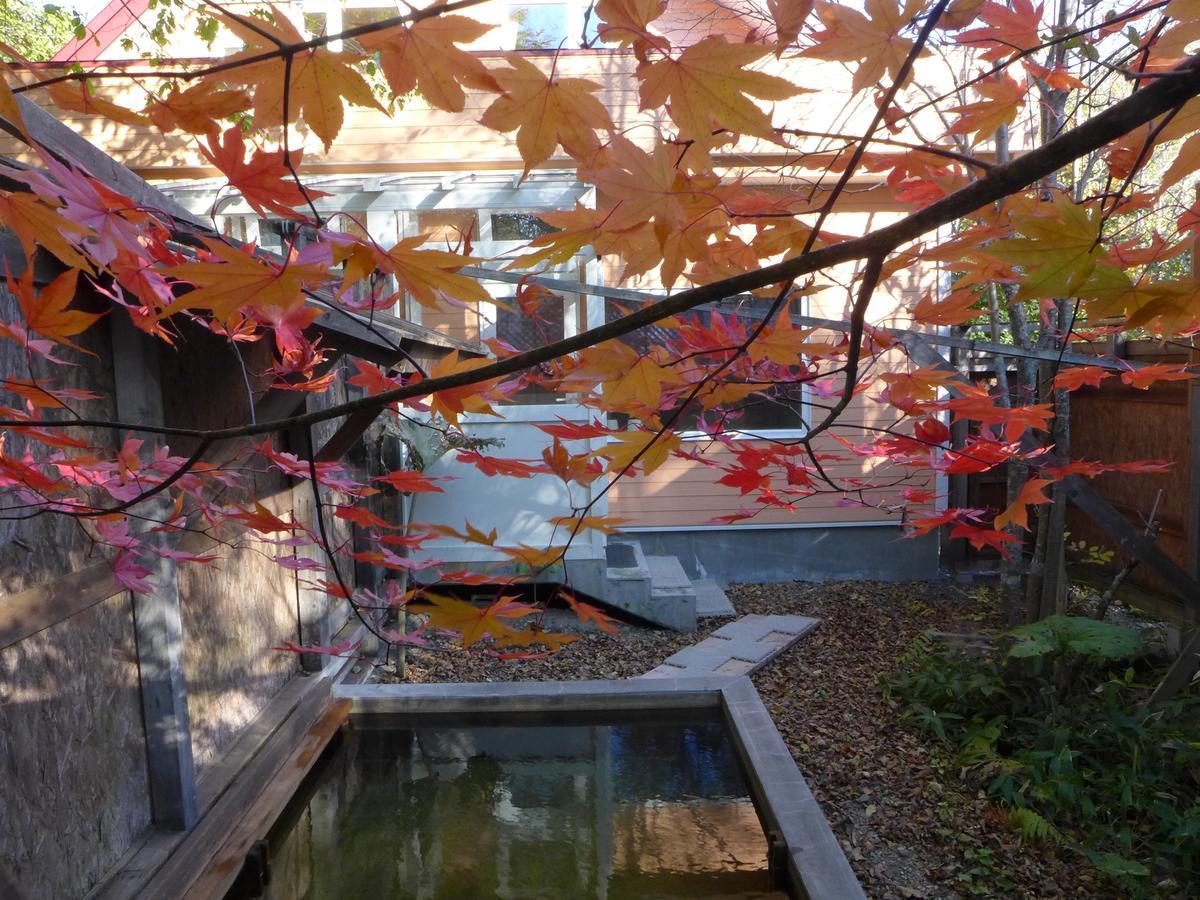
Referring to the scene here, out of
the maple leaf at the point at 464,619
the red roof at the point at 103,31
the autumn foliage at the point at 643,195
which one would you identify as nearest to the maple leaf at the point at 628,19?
the autumn foliage at the point at 643,195

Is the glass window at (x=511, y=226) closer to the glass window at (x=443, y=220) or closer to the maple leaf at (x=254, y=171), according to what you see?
the glass window at (x=443, y=220)

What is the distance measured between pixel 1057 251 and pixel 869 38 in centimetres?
41

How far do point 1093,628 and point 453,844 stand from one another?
343 cm

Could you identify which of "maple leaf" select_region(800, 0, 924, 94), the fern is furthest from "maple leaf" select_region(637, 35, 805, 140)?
the fern

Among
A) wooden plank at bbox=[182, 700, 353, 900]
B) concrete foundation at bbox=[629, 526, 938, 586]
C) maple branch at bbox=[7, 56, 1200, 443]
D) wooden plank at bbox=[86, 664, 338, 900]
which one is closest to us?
maple branch at bbox=[7, 56, 1200, 443]

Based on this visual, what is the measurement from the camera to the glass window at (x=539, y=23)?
28.5 feet

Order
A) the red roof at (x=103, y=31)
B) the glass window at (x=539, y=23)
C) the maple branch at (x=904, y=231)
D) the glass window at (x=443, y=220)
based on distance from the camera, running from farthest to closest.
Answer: the glass window at (x=539, y=23) < the red roof at (x=103, y=31) < the glass window at (x=443, y=220) < the maple branch at (x=904, y=231)

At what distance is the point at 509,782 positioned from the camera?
187 inches

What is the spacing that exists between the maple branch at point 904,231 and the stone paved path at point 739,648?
5.33m

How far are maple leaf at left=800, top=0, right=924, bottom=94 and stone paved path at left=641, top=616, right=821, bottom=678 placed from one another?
504 cm

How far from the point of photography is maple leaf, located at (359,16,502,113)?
0.98m

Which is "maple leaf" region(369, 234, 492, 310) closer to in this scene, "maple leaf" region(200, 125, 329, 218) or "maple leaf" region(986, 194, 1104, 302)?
"maple leaf" region(200, 125, 329, 218)

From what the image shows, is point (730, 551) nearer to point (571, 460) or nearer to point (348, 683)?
point (348, 683)

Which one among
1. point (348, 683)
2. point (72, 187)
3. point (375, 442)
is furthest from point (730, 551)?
point (72, 187)
